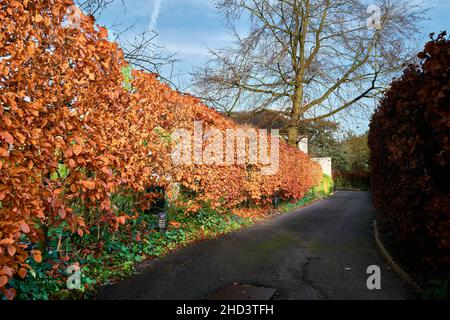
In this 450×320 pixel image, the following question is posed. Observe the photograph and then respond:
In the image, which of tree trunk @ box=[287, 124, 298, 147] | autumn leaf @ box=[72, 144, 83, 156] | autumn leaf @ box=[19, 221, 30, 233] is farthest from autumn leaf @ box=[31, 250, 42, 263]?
tree trunk @ box=[287, 124, 298, 147]

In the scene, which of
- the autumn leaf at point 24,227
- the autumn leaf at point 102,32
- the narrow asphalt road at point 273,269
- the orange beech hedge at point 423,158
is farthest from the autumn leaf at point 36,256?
the orange beech hedge at point 423,158

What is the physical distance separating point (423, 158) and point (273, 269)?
281cm

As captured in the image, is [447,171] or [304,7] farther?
[304,7]

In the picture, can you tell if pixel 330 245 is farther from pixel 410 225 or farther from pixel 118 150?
pixel 118 150

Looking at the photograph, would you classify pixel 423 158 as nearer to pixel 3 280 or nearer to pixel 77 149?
pixel 77 149

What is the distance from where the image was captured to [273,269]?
18.4ft

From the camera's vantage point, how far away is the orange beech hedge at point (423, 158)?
393 centimetres

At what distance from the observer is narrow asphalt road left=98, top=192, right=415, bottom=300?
14.9 feet

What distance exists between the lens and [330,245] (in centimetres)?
755

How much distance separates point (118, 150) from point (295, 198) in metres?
13.1

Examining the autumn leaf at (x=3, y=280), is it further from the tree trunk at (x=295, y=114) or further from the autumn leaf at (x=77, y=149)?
the tree trunk at (x=295, y=114)

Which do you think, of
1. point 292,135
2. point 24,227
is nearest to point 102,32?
point 24,227

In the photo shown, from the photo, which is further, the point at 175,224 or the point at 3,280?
the point at 175,224
